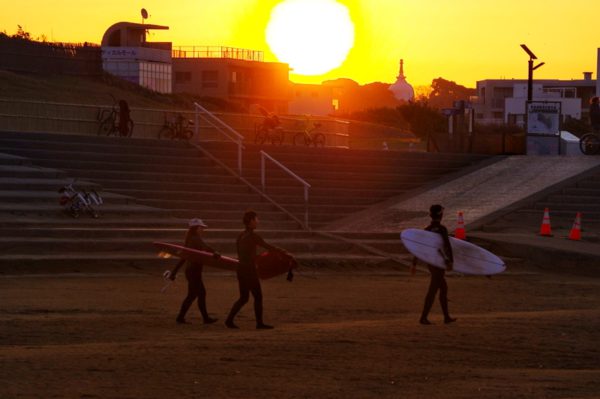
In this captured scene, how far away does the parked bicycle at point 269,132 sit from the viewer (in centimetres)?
3941

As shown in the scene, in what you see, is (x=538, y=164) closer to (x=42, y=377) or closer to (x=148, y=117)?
(x=148, y=117)

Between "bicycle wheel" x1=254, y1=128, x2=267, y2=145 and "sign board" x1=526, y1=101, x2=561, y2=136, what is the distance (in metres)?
8.81

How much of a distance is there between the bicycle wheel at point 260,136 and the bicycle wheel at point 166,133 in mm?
3129

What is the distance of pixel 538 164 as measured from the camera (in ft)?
122

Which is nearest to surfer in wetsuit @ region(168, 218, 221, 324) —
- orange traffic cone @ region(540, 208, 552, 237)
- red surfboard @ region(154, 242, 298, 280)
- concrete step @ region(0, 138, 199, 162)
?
red surfboard @ region(154, 242, 298, 280)

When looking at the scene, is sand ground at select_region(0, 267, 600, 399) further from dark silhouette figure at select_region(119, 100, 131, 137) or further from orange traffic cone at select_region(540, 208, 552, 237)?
dark silhouette figure at select_region(119, 100, 131, 137)

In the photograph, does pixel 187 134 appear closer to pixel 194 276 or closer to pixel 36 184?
pixel 36 184

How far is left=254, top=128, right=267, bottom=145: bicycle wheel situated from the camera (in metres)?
39.2

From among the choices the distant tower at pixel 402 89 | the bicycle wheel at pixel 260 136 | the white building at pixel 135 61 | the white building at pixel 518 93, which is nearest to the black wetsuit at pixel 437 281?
the bicycle wheel at pixel 260 136

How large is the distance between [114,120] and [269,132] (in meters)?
5.92

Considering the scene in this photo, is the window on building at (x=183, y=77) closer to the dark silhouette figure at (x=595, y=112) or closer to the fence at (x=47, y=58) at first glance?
the fence at (x=47, y=58)

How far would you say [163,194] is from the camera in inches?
1172

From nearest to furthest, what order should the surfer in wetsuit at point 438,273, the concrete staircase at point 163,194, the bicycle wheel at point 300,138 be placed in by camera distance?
the surfer in wetsuit at point 438,273
the concrete staircase at point 163,194
the bicycle wheel at point 300,138

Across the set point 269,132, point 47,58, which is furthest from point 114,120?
point 47,58
